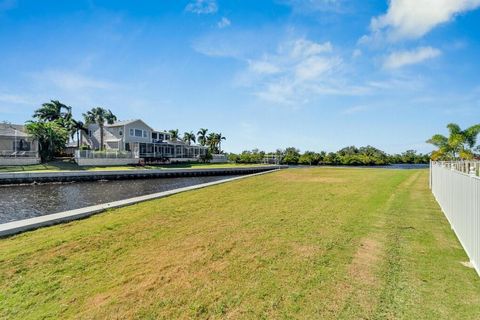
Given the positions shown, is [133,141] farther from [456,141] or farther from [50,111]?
[456,141]

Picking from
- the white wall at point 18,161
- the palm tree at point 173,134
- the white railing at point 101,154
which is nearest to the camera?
the white wall at point 18,161

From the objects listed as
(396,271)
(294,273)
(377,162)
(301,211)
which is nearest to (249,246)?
(294,273)

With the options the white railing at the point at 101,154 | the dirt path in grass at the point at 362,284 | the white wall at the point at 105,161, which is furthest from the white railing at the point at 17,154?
the dirt path in grass at the point at 362,284

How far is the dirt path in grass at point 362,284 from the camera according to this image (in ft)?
10.3

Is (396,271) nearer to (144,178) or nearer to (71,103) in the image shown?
(144,178)

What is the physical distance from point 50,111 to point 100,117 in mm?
11060

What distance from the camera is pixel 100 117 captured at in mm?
40312

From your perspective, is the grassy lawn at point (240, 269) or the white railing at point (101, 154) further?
the white railing at point (101, 154)

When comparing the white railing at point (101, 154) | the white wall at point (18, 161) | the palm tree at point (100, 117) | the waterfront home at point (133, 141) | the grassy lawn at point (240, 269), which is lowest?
the grassy lawn at point (240, 269)

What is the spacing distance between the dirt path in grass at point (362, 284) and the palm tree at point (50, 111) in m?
51.6

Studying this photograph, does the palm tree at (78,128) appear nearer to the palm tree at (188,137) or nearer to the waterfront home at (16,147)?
the waterfront home at (16,147)

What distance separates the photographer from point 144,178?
28.6 m

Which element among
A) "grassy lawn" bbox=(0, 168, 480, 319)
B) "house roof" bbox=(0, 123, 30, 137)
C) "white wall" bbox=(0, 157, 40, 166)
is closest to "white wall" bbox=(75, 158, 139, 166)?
"white wall" bbox=(0, 157, 40, 166)

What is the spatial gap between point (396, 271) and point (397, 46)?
1497 cm
